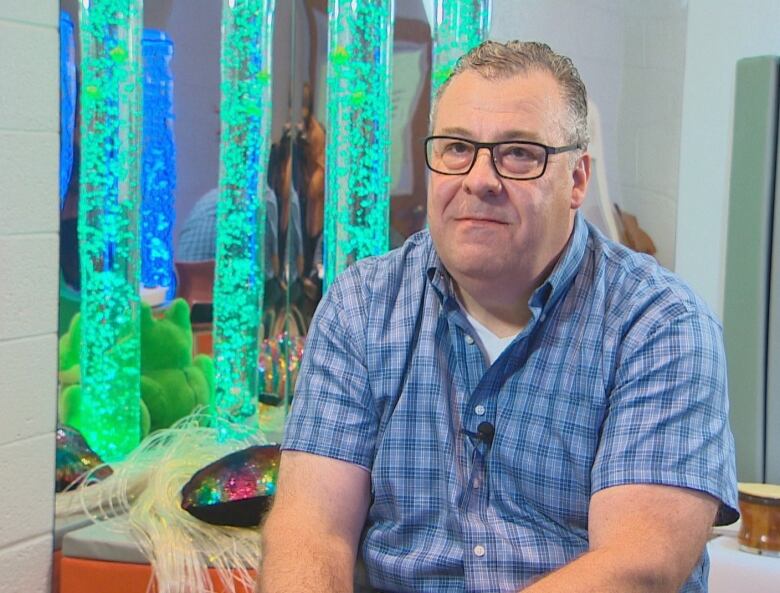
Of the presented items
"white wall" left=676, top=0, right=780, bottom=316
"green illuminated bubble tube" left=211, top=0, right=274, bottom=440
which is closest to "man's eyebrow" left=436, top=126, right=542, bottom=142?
"green illuminated bubble tube" left=211, top=0, right=274, bottom=440

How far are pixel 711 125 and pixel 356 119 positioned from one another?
100 cm

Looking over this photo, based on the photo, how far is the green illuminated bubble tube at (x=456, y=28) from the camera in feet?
8.38

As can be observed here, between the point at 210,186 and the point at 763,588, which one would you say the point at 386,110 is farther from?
the point at 763,588

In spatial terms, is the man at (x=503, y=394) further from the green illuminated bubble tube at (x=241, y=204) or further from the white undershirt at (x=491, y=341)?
the green illuminated bubble tube at (x=241, y=204)

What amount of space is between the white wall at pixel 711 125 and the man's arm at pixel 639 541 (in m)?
1.58

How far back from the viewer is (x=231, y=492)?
6.29ft

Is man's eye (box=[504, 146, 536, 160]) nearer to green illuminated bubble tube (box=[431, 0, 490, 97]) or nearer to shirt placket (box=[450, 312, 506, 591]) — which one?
shirt placket (box=[450, 312, 506, 591])

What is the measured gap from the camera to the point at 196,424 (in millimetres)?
2256

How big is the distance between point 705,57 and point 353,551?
194cm

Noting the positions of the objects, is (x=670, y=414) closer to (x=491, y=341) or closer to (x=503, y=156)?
(x=491, y=341)

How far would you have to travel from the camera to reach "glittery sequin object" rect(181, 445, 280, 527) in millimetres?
1915

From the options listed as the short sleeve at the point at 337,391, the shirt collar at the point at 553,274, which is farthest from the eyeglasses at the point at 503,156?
the short sleeve at the point at 337,391

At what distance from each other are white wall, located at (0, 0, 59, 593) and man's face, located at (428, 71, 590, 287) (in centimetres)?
79

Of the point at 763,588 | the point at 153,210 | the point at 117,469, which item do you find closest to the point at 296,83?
the point at 153,210
